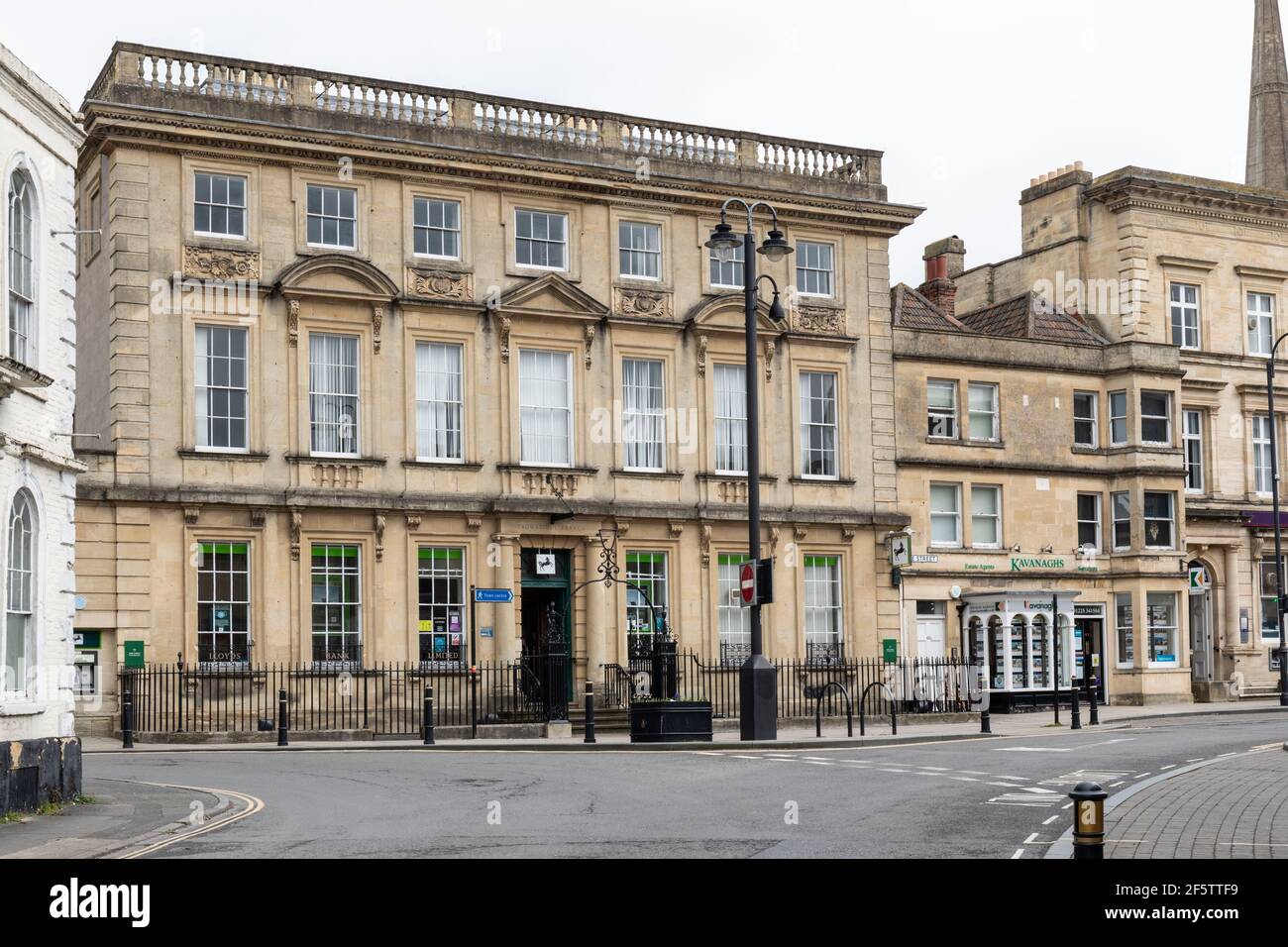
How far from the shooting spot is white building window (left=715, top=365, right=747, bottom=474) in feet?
124

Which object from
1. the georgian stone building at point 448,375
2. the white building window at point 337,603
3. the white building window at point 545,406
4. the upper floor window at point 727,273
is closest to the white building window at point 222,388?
the georgian stone building at point 448,375

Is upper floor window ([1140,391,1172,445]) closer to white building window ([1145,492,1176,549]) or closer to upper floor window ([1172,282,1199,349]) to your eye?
white building window ([1145,492,1176,549])

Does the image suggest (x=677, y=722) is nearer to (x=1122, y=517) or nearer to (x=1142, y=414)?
(x=1122, y=517)

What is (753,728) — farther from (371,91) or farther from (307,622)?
(371,91)

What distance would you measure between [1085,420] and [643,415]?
13.6 meters

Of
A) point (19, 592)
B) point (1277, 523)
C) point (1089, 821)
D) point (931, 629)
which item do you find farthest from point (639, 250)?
point (1089, 821)

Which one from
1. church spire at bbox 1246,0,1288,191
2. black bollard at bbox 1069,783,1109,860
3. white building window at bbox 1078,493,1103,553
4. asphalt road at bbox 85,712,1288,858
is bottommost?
asphalt road at bbox 85,712,1288,858

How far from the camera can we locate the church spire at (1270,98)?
54375 mm

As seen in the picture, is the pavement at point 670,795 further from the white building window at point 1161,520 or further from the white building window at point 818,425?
the white building window at point 1161,520

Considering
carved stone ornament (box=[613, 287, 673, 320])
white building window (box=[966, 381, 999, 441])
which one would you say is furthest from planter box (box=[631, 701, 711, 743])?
white building window (box=[966, 381, 999, 441])

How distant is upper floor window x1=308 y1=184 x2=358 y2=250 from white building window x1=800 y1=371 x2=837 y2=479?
1138cm

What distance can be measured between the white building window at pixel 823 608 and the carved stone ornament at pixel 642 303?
6.85m

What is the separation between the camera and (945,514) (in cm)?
4103
